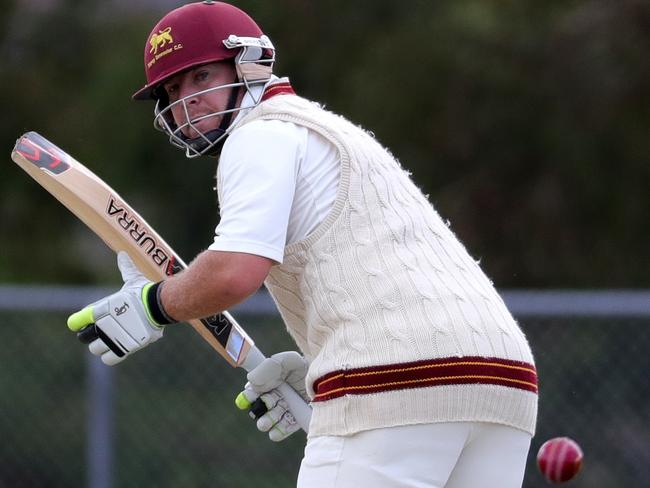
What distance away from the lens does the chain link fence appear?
5.80m

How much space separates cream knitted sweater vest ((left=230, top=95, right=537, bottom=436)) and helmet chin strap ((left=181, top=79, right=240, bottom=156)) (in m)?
0.14

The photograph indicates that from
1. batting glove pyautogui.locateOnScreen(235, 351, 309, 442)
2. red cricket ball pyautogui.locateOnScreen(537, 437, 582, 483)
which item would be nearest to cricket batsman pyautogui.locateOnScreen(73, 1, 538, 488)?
batting glove pyautogui.locateOnScreen(235, 351, 309, 442)

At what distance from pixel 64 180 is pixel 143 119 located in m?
7.06

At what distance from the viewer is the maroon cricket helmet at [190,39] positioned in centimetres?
335

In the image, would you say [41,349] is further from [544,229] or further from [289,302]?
[544,229]

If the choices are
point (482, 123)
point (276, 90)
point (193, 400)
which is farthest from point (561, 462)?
point (482, 123)

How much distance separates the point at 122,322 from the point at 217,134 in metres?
0.54

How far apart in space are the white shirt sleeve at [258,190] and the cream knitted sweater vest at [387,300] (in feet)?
0.37

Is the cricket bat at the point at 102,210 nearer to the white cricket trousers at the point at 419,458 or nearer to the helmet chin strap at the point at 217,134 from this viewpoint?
the helmet chin strap at the point at 217,134

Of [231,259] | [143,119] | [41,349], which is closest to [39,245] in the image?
[143,119]

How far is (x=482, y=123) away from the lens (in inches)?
398

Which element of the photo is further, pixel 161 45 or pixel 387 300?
pixel 161 45

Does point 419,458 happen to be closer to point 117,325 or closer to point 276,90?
point 117,325

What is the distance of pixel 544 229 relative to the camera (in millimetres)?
9914
